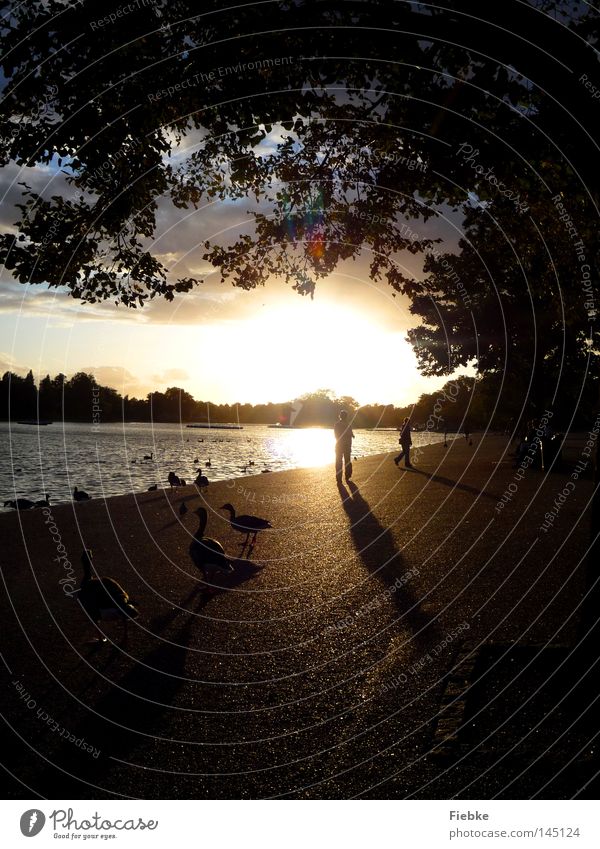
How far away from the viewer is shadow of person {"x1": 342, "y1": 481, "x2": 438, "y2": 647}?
8.94 meters

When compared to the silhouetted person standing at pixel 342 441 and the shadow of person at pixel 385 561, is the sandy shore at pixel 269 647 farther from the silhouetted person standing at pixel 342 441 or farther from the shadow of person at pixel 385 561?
the silhouetted person standing at pixel 342 441

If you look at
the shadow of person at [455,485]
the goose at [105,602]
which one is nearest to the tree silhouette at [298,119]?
the goose at [105,602]

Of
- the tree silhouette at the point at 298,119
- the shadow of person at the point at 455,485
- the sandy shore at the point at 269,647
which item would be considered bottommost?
the sandy shore at the point at 269,647

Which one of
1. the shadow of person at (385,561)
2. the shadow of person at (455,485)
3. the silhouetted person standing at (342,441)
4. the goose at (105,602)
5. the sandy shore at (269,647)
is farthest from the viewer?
the silhouetted person standing at (342,441)

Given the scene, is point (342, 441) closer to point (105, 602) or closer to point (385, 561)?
point (385, 561)

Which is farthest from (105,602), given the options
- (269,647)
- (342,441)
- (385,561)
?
(342,441)

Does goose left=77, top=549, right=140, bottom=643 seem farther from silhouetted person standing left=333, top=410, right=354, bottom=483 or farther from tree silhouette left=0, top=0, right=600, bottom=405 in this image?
silhouetted person standing left=333, top=410, right=354, bottom=483

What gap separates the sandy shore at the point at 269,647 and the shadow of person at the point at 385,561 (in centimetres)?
5

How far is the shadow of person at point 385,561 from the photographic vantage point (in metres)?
8.94

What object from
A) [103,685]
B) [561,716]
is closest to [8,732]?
[103,685]

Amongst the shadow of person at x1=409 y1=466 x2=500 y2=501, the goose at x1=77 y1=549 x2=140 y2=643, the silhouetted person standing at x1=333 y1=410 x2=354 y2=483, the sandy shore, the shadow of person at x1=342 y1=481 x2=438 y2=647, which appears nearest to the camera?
the sandy shore

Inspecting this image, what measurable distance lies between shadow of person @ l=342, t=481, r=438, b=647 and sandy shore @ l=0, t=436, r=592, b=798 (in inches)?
1.9

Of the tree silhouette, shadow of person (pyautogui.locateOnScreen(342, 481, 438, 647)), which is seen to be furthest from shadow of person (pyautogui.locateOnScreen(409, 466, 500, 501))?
the tree silhouette

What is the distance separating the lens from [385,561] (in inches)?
516
